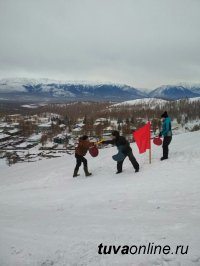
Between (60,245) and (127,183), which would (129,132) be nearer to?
(127,183)

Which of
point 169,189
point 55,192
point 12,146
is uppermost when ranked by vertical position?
point 169,189

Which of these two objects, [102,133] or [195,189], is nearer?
[195,189]

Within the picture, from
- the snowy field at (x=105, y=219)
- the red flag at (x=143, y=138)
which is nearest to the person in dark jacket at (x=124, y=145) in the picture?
the snowy field at (x=105, y=219)

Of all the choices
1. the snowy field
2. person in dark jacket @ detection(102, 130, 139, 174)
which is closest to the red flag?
person in dark jacket @ detection(102, 130, 139, 174)

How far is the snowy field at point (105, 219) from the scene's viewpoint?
16.4 feet

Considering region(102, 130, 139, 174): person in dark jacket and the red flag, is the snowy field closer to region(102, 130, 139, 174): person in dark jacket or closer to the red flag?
region(102, 130, 139, 174): person in dark jacket

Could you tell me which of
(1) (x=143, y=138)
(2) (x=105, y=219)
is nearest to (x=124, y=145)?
(1) (x=143, y=138)

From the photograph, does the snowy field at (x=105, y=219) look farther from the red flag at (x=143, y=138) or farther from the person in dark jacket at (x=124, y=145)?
the red flag at (x=143, y=138)

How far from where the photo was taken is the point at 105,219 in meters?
6.88

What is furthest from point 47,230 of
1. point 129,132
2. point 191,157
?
point 129,132

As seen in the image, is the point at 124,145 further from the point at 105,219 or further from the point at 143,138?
the point at 105,219

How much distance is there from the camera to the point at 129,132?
89.1 metres

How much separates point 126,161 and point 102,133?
267 ft

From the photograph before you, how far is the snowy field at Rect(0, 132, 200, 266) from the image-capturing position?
5000mm
